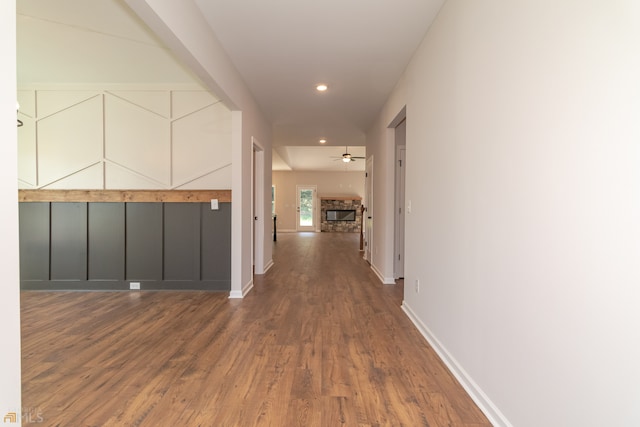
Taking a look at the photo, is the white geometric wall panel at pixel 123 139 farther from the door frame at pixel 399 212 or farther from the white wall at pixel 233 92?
the door frame at pixel 399 212

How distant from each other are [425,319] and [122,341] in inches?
99.3

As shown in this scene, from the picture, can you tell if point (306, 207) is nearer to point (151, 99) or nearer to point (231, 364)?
point (151, 99)

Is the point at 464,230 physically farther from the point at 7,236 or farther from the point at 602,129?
the point at 7,236

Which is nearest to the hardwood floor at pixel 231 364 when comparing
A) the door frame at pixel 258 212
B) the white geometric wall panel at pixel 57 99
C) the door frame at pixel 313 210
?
the door frame at pixel 258 212

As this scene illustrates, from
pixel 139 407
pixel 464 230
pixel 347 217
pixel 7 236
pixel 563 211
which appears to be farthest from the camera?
pixel 347 217

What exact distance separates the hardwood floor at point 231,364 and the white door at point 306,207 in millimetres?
9936

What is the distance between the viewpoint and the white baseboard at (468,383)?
167cm

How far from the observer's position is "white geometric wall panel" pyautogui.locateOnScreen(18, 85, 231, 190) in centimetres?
430

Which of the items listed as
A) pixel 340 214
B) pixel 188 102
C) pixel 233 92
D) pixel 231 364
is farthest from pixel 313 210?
pixel 231 364

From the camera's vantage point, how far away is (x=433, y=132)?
2.66 metres

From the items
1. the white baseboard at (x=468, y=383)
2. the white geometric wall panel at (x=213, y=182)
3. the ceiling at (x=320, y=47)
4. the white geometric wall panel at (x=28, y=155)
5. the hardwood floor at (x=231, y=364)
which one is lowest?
the hardwood floor at (x=231, y=364)

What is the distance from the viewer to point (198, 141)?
14.4 feet

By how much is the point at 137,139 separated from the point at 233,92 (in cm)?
169

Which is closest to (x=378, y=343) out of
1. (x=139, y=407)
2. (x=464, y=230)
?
(x=464, y=230)
